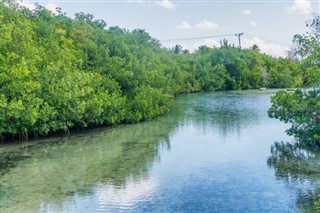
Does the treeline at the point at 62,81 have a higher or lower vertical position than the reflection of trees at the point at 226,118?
higher

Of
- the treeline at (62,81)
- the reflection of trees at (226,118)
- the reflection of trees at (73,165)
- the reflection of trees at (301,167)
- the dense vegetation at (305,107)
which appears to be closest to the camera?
the reflection of trees at (301,167)

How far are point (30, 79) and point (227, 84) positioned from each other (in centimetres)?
5117

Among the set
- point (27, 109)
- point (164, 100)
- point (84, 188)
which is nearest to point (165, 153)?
point (84, 188)

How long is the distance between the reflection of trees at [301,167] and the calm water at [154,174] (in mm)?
38

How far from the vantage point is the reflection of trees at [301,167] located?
11289mm

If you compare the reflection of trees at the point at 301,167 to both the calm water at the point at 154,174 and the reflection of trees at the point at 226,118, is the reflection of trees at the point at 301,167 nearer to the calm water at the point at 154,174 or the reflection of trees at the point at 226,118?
the calm water at the point at 154,174

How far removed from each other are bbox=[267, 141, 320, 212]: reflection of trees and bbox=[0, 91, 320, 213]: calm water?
0.04 metres

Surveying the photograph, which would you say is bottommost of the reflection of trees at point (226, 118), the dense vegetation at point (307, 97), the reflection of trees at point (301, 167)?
the reflection of trees at point (301, 167)

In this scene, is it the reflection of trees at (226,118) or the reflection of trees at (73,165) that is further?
the reflection of trees at (226,118)

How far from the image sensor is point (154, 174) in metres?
14.3

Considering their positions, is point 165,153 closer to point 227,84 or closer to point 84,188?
point 84,188

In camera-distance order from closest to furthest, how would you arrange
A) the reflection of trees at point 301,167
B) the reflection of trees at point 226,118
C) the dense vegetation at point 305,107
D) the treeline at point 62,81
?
the reflection of trees at point 301,167, the dense vegetation at point 305,107, the treeline at point 62,81, the reflection of trees at point 226,118

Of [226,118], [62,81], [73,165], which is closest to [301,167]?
[73,165]

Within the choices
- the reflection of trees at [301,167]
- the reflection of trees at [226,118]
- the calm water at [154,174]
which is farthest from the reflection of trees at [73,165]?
the reflection of trees at [301,167]
